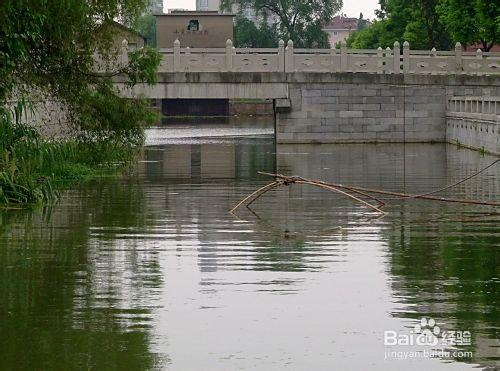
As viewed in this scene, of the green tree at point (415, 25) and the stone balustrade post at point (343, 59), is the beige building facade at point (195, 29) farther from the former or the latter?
the stone balustrade post at point (343, 59)

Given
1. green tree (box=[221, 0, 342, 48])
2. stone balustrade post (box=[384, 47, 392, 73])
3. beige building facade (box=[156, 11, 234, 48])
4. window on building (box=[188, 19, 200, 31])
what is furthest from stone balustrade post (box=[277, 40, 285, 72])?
green tree (box=[221, 0, 342, 48])

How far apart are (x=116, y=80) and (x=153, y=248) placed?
33.2 metres

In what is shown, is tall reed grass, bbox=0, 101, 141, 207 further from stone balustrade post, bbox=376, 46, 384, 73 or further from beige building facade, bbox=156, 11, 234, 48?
beige building facade, bbox=156, 11, 234, 48

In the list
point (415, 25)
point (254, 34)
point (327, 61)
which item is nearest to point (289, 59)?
point (327, 61)

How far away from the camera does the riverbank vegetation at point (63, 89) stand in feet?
68.0

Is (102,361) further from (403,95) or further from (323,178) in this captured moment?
(403,95)

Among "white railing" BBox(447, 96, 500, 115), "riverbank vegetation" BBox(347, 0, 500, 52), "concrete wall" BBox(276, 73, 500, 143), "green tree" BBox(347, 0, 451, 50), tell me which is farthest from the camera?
"green tree" BBox(347, 0, 451, 50)

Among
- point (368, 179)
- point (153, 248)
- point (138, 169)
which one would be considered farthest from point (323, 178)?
point (153, 248)

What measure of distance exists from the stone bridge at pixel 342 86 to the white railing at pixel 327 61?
0.04 m

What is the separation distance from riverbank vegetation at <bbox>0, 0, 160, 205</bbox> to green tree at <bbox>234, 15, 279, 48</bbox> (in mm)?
77876

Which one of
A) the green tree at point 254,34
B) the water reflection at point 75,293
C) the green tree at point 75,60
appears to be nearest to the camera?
the water reflection at point 75,293

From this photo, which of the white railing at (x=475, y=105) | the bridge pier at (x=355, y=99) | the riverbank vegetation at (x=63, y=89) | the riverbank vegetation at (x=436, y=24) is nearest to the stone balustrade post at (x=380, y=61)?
the bridge pier at (x=355, y=99)

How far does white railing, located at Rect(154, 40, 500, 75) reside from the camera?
156 feet

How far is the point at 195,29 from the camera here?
97.2m
